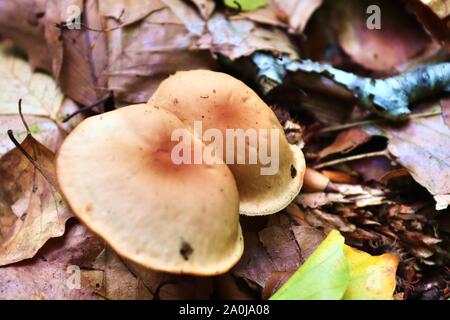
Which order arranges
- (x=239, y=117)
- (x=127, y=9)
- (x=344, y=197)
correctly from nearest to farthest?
(x=239, y=117) → (x=344, y=197) → (x=127, y=9)

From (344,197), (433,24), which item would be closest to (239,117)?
(344,197)

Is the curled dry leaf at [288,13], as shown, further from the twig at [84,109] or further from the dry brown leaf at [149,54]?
the twig at [84,109]

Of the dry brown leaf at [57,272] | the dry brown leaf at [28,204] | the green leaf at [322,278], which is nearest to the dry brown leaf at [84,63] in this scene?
the dry brown leaf at [28,204]

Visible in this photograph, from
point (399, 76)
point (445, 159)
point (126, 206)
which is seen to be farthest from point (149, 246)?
point (399, 76)

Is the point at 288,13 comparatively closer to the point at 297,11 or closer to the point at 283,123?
the point at 297,11

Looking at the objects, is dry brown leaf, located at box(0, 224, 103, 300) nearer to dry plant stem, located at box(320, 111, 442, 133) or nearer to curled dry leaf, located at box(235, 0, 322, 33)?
dry plant stem, located at box(320, 111, 442, 133)

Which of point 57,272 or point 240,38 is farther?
point 240,38

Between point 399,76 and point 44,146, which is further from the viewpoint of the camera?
point 399,76

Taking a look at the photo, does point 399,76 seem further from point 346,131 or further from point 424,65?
point 346,131
